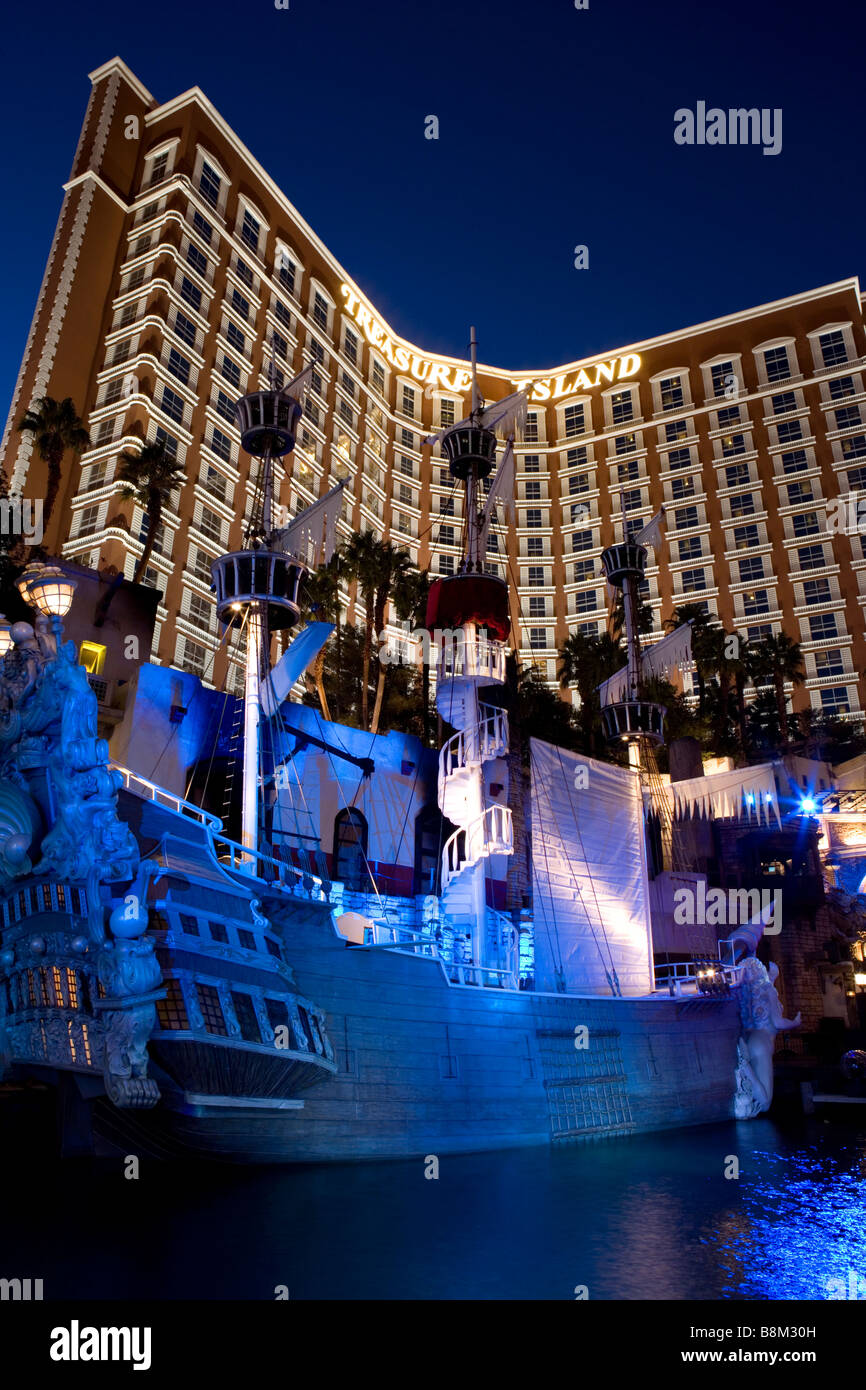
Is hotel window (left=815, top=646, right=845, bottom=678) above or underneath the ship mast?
above

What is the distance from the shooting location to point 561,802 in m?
26.1

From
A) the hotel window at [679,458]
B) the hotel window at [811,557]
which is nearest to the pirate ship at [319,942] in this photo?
the hotel window at [811,557]

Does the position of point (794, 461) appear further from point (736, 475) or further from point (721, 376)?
point (721, 376)

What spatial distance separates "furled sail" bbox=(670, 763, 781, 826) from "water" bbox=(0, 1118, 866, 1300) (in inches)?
766

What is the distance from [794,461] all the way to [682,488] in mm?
8200

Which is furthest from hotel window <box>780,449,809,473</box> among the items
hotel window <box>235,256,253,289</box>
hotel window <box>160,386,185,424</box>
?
hotel window <box>160,386,185,424</box>

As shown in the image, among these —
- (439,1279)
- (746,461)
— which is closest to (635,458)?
(746,461)

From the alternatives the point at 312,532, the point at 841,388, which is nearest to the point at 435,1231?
the point at 312,532

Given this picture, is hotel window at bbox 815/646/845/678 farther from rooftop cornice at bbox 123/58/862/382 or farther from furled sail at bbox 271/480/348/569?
furled sail at bbox 271/480/348/569

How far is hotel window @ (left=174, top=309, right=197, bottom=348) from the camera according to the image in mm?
52850

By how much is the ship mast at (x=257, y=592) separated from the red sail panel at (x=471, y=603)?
5283 mm

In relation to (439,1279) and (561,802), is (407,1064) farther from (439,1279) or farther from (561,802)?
(561,802)

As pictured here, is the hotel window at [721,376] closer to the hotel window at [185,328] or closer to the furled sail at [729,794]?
the hotel window at [185,328]

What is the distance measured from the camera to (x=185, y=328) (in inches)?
2105
